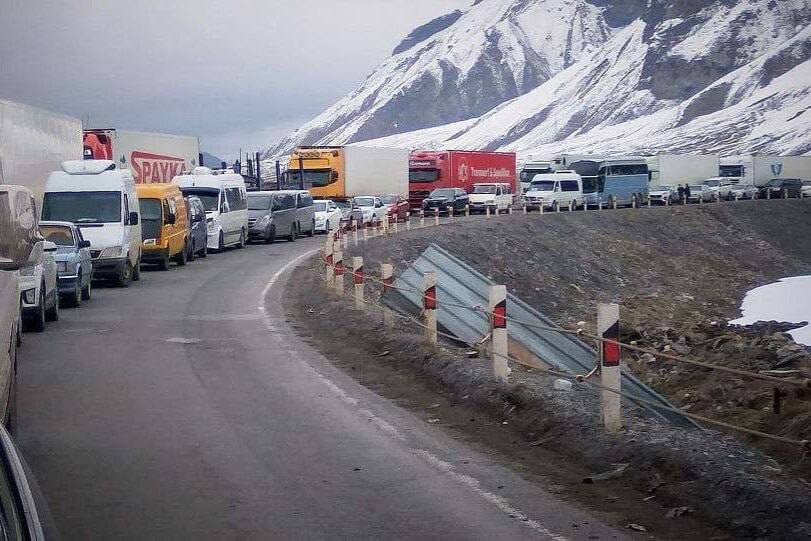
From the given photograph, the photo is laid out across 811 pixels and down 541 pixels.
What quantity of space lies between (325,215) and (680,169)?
39.7 m

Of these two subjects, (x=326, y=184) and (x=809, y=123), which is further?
(x=809, y=123)

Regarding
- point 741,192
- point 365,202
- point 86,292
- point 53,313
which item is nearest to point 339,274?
point 86,292

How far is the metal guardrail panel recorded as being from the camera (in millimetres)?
13891

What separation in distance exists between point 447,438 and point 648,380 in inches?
394

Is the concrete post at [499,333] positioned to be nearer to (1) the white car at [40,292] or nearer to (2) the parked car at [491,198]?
(1) the white car at [40,292]

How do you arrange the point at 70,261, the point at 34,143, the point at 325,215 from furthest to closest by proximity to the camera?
the point at 325,215
the point at 34,143
the point at 70,261

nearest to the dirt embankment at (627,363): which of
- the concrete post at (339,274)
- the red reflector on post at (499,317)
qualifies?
the concrete post at (339,274)

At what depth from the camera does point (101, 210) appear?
24703 millimetres

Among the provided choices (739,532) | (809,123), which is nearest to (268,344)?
(739,532)

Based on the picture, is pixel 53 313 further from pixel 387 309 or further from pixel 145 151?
pixel 145 151

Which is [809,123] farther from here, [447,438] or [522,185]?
→ [447,438]

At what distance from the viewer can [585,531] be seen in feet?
22.3

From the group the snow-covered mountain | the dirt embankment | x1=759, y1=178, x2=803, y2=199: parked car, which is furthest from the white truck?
the snow-covered mountain

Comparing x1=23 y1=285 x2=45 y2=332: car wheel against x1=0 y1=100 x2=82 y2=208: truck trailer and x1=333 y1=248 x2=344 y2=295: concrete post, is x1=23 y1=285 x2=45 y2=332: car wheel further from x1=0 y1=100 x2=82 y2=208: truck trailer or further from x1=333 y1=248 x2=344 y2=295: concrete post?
x1=333 y1=248 x2=344 y2=295: concrete post
